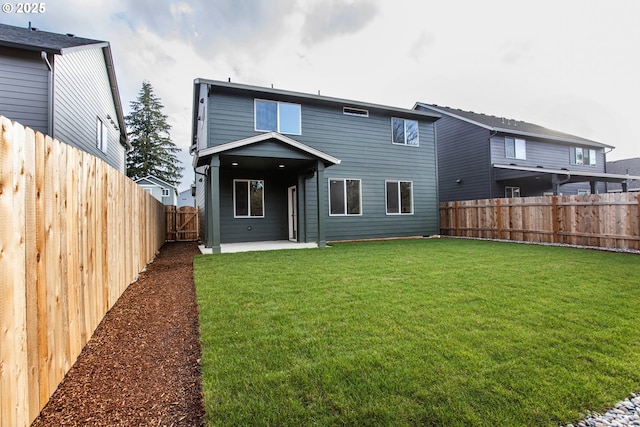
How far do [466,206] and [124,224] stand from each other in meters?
11.9

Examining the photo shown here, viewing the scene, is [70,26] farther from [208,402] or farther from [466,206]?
[466,206]

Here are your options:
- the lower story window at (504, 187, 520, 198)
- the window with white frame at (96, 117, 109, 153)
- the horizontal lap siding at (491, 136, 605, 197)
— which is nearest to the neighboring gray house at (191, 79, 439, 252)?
the window with white frame at (96, 117, 109, 153)

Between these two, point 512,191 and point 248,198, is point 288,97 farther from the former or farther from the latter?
point 512,191

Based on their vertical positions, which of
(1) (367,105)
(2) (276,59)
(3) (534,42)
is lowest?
(1) (367,105)

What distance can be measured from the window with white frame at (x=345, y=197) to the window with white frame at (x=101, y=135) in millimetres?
8379

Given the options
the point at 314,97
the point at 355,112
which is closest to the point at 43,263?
the point at 314,97

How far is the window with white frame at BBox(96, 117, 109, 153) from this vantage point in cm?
1069

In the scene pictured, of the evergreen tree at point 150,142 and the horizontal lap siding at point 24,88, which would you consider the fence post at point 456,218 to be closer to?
the horizontal lap siding at point 24,88

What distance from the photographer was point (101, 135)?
1118 centimetres

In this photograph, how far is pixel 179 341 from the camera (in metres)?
2.89

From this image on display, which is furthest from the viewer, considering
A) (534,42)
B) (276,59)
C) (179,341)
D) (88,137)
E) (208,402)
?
(276,59)

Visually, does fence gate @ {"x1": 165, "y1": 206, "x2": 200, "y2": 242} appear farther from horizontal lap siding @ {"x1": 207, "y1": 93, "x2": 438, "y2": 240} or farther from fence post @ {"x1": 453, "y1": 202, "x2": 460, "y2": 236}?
fence post @ {"x1": 453, "y1": 202, "x2": 460, "y2": 236}

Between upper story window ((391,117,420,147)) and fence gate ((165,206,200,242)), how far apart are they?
959cm

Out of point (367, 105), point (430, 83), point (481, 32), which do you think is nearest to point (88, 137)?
point (367, 105)
